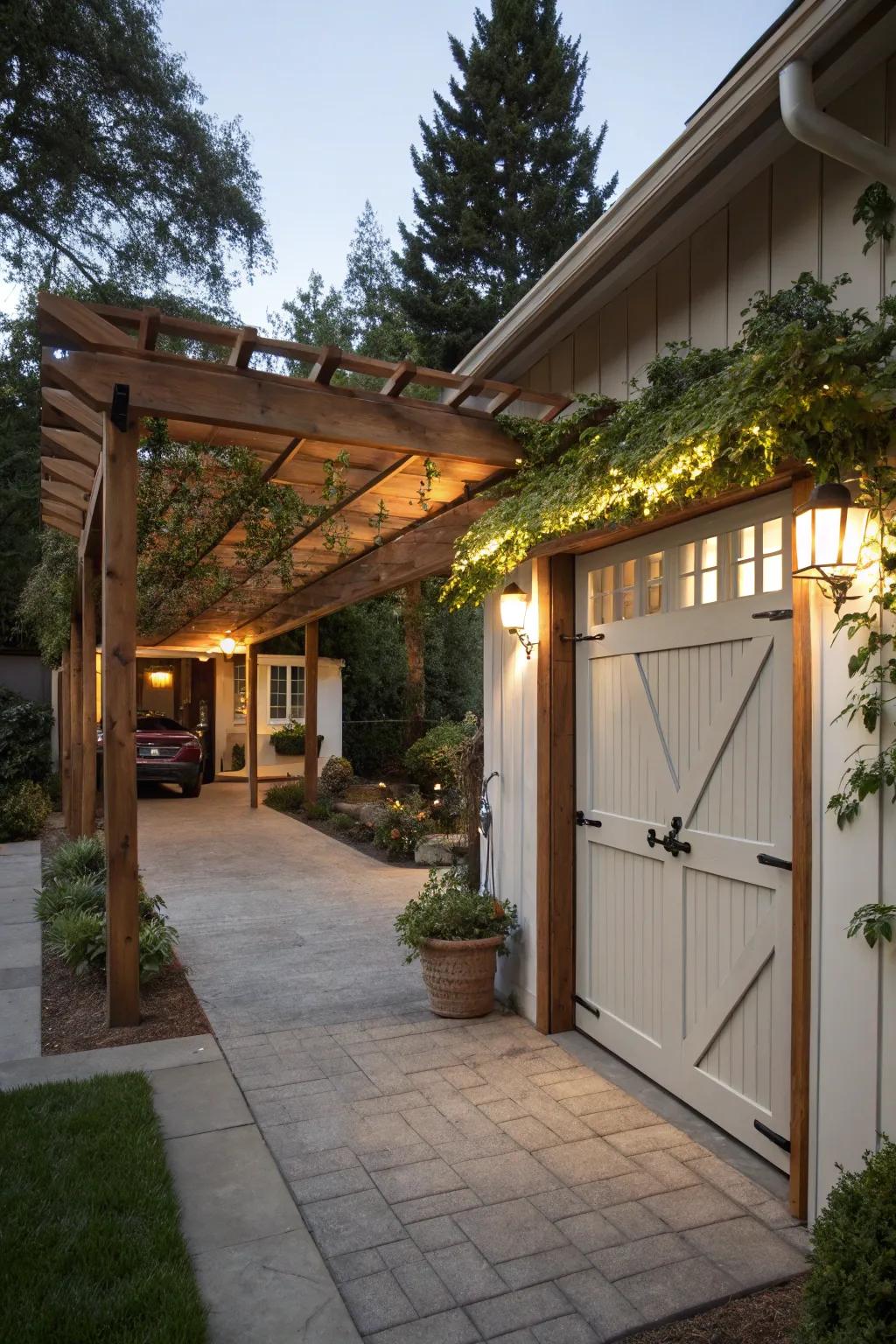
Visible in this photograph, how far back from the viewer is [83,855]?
731 centimetres

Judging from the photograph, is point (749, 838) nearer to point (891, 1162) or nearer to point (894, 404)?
point (891, 1162)

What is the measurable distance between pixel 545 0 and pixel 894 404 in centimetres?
1865

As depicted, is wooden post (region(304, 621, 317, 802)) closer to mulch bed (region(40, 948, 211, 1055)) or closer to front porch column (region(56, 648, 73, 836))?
front porch column (region(56, 648, 73, 836))

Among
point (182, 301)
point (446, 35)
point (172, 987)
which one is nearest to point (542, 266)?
point (446, 35)

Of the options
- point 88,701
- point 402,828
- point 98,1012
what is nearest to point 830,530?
point 98,1012

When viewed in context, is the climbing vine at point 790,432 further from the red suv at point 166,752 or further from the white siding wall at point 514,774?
the red suv at point 166,752

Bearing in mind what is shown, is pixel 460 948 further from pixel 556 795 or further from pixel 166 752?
pixel 166 752

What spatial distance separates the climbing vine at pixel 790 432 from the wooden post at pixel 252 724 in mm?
11192

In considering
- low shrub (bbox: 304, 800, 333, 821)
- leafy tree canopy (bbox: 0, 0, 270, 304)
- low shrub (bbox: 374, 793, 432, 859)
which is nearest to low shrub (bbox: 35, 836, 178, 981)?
low shrub (bbox: 374, 793, 432, 859)

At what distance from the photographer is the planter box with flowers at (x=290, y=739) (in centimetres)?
1644

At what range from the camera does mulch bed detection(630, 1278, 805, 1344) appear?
2396 millimetres

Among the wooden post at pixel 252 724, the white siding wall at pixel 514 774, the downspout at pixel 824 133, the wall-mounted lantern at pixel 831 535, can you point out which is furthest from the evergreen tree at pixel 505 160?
the wall-mounted lantern at pixel 831 535

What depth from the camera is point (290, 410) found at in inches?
167

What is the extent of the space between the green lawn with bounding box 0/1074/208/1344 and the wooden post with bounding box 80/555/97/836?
5026 millimetres
